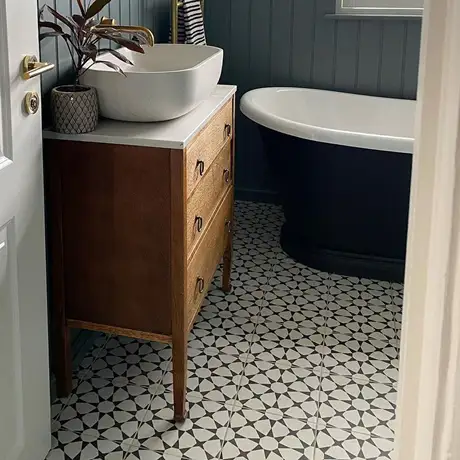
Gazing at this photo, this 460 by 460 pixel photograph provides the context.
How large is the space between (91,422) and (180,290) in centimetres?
50

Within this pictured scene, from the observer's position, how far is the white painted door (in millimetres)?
1479

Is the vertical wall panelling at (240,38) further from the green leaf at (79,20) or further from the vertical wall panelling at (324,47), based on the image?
the green leaf at (79,20)

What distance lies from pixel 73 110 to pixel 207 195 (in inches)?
22.3

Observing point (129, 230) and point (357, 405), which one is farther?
point (357, 405)

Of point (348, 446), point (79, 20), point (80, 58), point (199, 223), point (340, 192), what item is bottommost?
point (348, 446)

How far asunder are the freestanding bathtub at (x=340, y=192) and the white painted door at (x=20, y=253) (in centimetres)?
143

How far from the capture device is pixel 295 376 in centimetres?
233

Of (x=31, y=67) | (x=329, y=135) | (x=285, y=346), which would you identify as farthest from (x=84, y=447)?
(x=329, y=135)

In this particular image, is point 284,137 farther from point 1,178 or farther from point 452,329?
point 452,329

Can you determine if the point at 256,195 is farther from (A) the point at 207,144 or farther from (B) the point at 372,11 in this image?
(A) the point at 207,144

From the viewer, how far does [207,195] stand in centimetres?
225

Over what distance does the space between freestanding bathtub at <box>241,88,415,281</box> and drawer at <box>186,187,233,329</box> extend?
40 cm

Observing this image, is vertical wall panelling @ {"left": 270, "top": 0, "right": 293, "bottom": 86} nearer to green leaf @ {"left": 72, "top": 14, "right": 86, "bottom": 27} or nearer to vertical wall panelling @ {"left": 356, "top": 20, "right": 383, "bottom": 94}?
vertical wall panelling @ {"left": 356, "top": 20, "right": 383, "bottom": 94}

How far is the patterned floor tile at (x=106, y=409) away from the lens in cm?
204
